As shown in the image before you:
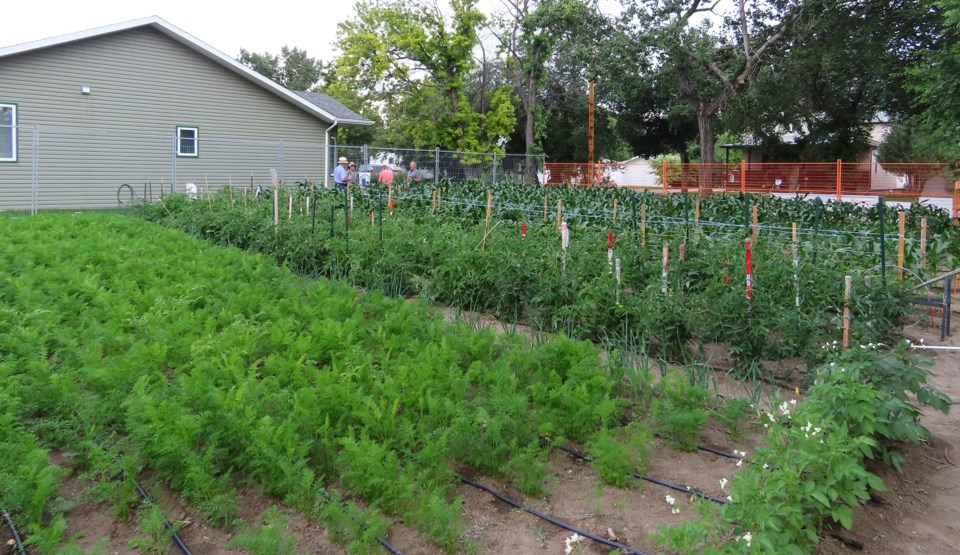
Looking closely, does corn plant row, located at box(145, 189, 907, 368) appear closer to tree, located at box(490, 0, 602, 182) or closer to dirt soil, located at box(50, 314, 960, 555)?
dirt soil, located at box(50, 314, 960, 555)

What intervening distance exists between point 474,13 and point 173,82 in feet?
58.9

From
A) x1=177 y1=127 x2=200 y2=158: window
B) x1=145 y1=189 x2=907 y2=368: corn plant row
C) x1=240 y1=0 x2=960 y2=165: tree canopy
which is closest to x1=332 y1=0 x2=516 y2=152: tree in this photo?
x1=240 y1=0 x2=960 y2=165: tree canopy

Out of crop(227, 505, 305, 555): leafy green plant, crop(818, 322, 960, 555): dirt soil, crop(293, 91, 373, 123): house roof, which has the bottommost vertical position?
crop(818, 322, 960, 555): dirt soil

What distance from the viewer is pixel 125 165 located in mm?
20547

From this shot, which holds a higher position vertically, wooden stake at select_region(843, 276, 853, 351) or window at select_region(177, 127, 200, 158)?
window at select_region(177, 127, 200, 158)

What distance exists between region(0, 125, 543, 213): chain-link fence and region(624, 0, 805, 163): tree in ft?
41.5

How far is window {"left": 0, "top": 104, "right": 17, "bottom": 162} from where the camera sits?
18.2 m

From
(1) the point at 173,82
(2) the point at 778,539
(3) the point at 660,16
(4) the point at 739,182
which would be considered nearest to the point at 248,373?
(2) the point at 778,539

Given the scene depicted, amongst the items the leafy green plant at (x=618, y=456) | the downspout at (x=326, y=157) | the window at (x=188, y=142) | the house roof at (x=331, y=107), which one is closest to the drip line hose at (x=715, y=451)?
the leafy green plant at (x=618, y=456)

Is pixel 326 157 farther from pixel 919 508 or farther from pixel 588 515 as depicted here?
pixel 919 508

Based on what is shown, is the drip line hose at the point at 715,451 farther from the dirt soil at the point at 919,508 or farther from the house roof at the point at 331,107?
the house roof at the point at 331,107

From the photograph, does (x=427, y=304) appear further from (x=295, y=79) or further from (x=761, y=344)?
(x=295, y=79)

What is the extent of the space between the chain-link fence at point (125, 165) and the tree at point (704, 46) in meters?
12.6

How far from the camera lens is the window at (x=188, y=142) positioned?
71.2 ft
